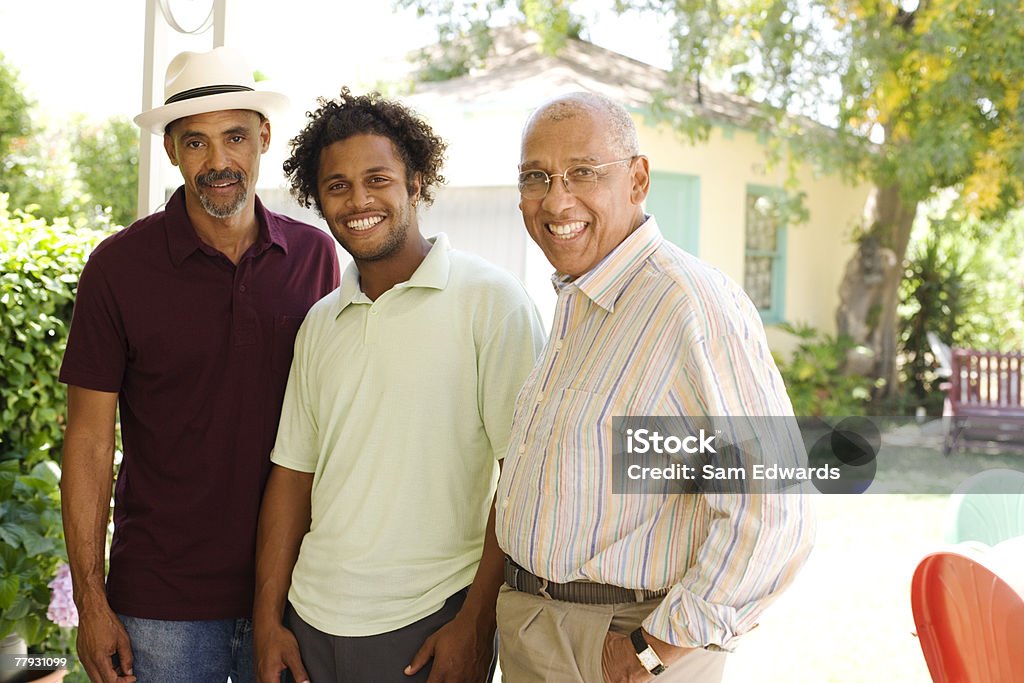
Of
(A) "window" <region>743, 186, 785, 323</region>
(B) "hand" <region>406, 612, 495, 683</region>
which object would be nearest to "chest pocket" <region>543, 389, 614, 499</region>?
(B) "hand" <region>406, 612, 495, 683</region>

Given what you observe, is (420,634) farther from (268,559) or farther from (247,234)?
(247,234)

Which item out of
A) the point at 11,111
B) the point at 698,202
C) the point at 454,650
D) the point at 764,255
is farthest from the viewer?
the point at 11,111

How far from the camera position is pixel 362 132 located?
6.24 ft

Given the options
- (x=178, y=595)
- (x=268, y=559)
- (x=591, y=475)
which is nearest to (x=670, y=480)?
(x=591, y=475)

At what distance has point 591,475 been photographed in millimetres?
1499

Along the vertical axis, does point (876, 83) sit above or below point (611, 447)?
above

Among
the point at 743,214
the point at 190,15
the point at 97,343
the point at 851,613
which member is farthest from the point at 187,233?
the point at 743,214

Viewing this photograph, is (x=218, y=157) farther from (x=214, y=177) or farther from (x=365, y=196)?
(x=365, y=196)

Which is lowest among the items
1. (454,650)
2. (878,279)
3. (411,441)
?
(454,650)

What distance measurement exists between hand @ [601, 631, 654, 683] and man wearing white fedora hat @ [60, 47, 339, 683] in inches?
33.8

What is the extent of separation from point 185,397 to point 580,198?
0.93m

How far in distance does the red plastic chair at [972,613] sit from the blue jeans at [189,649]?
1.30m

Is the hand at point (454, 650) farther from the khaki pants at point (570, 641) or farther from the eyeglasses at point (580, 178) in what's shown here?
the eyeglasses at point (580, 178)

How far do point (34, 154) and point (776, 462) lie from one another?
1050 cm
